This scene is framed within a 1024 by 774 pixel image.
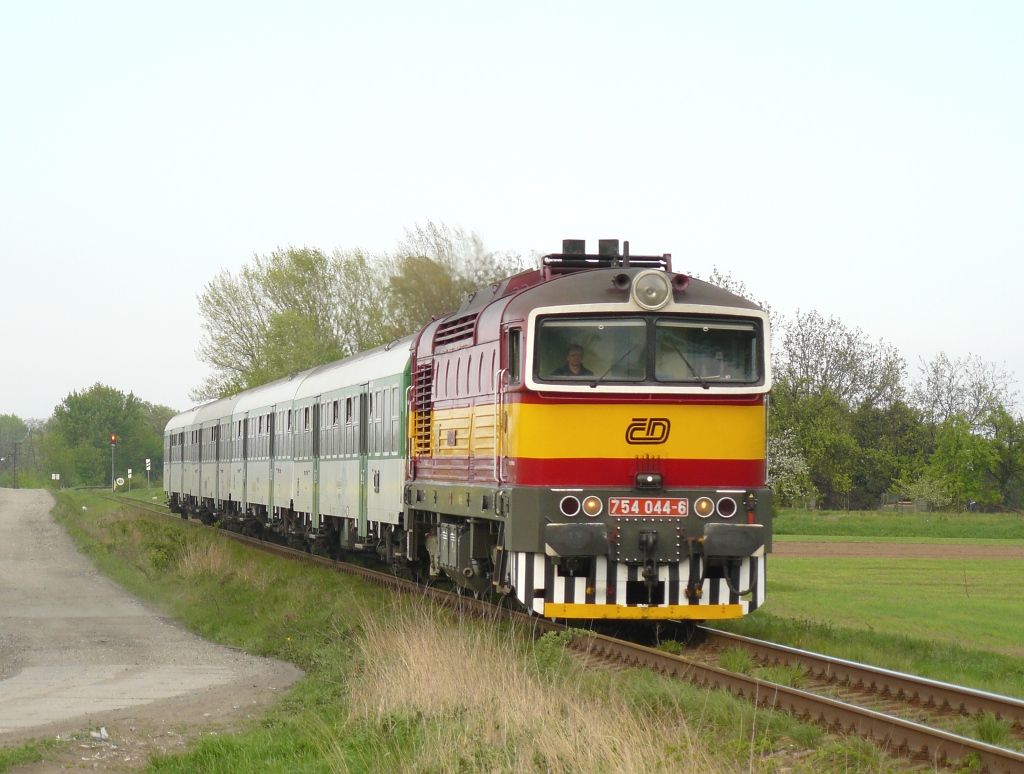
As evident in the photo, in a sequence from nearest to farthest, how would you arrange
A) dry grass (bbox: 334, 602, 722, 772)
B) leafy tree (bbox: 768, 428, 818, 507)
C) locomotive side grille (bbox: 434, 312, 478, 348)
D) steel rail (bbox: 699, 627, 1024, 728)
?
dry grass (bbox: 334, 602, 722, 772), steel rail (bbox: 699, 627, 1024, 728), locomotive side grille (bbox: 434, 312, 478, 348), leafy tree (bbox: 768, 428, 818, 507)

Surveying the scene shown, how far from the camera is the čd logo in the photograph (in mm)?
12633

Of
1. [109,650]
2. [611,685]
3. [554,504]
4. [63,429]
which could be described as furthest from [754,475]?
[63,429]

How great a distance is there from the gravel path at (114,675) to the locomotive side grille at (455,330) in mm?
4057

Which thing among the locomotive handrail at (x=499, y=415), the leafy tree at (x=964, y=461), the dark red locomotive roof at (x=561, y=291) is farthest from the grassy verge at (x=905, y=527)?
the locomotive handrail at (x=499, y=415)

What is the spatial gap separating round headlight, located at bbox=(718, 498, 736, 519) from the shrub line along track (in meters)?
1.15

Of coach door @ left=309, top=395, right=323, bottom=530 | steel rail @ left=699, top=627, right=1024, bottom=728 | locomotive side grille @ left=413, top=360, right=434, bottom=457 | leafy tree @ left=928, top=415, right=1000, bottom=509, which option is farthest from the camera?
leafy tree @ left=928, top=415, right=1000, bottom=509

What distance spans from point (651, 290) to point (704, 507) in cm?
207

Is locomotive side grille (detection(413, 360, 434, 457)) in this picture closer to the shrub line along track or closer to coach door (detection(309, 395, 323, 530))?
the shrub line along track

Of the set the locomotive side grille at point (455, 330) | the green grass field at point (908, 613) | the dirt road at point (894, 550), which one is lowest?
the dirt road at point (894, 550)

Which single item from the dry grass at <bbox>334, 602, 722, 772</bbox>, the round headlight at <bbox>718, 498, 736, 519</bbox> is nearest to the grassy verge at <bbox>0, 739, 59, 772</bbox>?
the dry grass at <bbox>334, 602, 722, 772</bbox>

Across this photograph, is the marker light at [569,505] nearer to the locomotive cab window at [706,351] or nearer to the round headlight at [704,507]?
the round headlight at [704,507]

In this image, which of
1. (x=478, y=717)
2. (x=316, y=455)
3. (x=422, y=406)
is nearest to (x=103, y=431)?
(x=316, y=455)

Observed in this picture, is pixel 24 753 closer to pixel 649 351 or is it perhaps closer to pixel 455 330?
pixel 649 351

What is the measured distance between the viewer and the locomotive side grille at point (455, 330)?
1490cm
